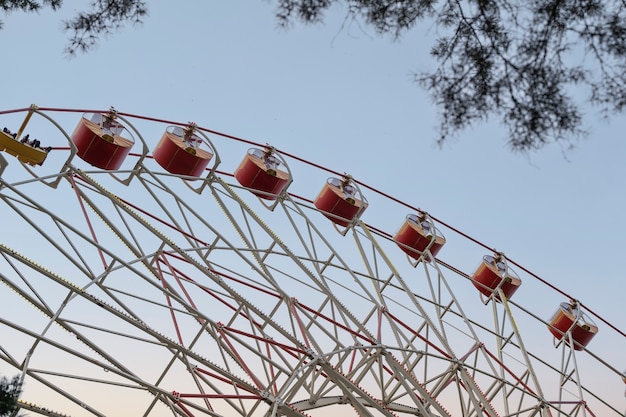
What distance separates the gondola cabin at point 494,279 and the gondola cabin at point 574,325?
1810 millimetres

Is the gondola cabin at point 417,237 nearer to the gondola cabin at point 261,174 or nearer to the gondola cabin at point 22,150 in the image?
the gondola cabin at point 261,174

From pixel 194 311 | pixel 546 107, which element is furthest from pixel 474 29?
pixel 194 311

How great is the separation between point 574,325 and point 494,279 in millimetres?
2845

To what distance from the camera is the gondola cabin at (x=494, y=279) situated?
2411 centimetres

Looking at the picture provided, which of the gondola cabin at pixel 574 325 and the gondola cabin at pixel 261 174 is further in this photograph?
the gondola cabin at pixel 574 325

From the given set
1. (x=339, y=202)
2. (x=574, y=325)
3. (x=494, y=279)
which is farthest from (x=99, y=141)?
(x=574, y=325)

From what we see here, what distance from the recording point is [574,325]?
24.8 metres

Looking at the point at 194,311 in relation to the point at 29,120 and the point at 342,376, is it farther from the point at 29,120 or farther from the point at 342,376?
the point at 29,120

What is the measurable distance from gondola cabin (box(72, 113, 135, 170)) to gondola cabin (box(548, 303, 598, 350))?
13968 millimetres

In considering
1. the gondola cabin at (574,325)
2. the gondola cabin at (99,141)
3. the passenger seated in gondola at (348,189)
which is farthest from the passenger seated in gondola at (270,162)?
the gondola cabin at (574,325)

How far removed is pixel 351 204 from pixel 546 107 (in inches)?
560

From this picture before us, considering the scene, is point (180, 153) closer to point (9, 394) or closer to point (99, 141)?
point (99, 141)

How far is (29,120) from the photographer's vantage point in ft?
51.0

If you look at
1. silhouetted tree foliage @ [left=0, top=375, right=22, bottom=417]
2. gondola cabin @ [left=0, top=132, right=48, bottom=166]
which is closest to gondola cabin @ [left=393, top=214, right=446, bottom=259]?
gondola cabin @ [left=0, top=132, right=48, bottom=166]
